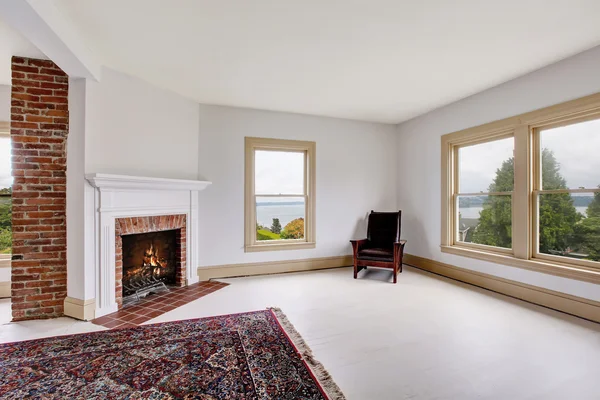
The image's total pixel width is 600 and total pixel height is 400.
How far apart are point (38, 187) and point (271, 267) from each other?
3.18 metres

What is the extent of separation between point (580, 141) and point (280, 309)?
381 centimetres

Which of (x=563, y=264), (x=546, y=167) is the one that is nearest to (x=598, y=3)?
(x=546, y=167)

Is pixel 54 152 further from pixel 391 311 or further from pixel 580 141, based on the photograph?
pixel 580 141

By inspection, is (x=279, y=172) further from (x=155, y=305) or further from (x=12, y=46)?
(x=12, y=46)

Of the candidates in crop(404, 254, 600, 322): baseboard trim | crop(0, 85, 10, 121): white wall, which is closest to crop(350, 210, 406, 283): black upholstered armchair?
crop(404, 254, 600, 322): baseboard trim

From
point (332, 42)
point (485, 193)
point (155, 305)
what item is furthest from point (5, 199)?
point (485, 193)

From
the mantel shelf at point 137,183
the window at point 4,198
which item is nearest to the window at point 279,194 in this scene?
the mantel shelf at point 137,183

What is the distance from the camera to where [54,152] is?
3068 millimetres

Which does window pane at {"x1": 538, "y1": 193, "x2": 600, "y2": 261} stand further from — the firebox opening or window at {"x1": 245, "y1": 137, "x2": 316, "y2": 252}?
the firebox opening

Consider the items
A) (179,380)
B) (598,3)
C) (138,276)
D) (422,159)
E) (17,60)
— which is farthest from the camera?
(422,159)

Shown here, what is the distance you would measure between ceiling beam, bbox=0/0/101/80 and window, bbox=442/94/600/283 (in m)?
4.79

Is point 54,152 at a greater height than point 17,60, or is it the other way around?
point 17,60

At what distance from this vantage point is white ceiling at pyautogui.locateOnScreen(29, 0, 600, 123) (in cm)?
231

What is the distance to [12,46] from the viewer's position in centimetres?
280
